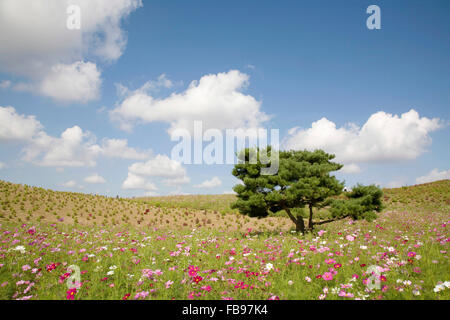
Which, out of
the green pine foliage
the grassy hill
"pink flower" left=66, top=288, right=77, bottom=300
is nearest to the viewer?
"pink flower" left=66, top=288, right=77, bottom=300

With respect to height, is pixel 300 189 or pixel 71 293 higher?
pixel 300 189

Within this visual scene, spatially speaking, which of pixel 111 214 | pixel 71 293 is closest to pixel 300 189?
pixel 71 293

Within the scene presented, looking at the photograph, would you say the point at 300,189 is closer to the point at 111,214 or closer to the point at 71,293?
the point at 71,293

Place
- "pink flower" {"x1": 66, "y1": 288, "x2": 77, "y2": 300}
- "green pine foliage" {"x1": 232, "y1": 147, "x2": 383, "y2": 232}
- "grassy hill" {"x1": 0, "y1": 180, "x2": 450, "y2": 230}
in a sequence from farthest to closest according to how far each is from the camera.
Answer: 1. "grassy hill" {"x1": 0, "y1": 180, "x2": 450, "y2": 230}
2. "green pine foliage" {"x1": 232, "y1": 147, "x2": 383, "y2": 232}
3. "pink flower" {"x1": 66, "y1": 288, "x2": 77, "y2": 300}

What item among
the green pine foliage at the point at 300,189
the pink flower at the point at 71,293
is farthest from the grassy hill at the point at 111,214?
the pink flower at the point at 71,293

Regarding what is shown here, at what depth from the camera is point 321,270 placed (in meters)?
5.10

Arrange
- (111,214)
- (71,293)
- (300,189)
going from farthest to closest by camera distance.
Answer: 1. (111,214)
2. (300,189)
3. (71,293)

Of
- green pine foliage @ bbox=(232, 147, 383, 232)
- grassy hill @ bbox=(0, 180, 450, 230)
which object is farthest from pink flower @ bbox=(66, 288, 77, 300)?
grassy hill @ bbox=(0, 180, 450, 230)

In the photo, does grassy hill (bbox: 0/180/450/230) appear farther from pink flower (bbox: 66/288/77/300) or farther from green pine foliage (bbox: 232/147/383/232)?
pink flower (bbox: 66/288/77/300)

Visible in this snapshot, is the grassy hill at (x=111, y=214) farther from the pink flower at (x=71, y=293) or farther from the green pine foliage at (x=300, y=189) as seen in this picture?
the pink flower at (x=71, y=293)

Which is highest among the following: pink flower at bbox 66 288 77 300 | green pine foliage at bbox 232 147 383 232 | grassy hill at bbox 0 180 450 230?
green pine foliage at bbox 232 147 383 232

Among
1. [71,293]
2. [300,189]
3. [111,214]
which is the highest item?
[300,189]
